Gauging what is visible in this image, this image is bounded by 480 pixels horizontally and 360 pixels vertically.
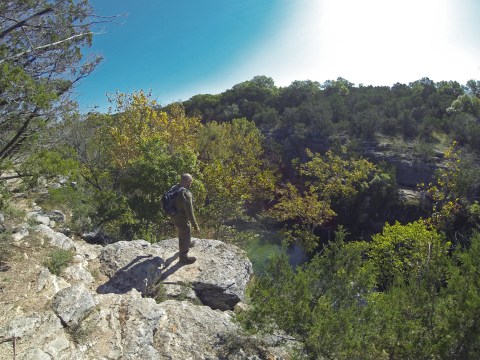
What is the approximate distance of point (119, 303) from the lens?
558cm

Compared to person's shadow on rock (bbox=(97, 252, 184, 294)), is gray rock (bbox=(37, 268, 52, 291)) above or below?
above

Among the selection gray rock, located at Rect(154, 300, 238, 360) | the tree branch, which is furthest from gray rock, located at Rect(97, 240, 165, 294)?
the tree branch

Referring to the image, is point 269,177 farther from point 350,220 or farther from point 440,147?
point 440,147

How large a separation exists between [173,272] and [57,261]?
2187 millimetres

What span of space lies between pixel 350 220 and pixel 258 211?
270 inches

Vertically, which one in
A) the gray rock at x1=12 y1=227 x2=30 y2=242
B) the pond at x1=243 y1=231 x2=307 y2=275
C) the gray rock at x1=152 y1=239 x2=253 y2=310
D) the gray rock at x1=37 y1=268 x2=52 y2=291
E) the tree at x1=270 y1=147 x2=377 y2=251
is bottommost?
the pond at x1=243 y1=231 x2=307 y2=275

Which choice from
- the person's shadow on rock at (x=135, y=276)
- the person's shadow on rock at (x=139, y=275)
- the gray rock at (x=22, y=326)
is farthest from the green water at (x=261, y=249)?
the gray rock at (x=22, y=326)

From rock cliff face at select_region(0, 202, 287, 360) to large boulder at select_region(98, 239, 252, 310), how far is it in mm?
19

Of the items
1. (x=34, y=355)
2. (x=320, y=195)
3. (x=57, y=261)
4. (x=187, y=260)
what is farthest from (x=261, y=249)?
(x=34, y=355)

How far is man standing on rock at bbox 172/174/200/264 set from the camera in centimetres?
727

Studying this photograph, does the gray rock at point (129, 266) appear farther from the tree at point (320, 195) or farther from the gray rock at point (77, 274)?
the tree at point (320, 195)

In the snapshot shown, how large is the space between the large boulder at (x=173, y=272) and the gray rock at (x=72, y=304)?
1.12 metres

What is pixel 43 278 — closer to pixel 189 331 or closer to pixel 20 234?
pixel 20 234

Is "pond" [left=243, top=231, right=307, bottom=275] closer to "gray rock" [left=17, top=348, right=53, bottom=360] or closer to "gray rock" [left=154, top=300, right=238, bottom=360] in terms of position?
"gray rock" [left=154, top=300, right=238, bottom=360]
